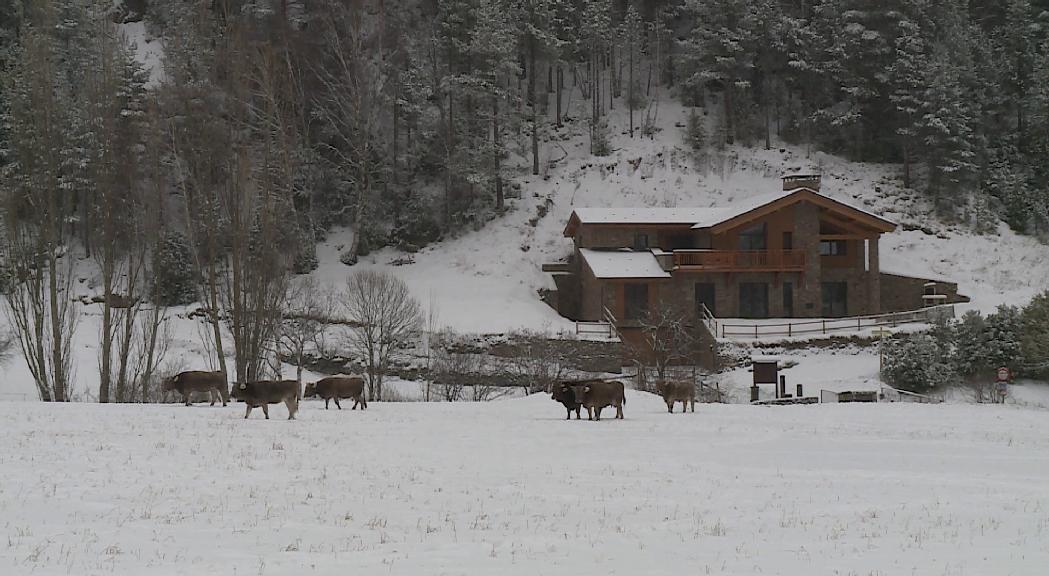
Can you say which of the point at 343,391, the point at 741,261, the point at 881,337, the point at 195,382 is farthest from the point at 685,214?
the point at 195,382

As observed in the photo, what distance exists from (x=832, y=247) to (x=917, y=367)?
15.8m

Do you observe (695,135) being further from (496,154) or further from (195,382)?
(195,382)

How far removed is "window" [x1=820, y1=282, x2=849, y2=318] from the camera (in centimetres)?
5105

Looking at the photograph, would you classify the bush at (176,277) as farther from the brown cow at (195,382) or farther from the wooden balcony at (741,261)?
the brown cow at (195,382)

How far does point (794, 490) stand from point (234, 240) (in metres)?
22.4

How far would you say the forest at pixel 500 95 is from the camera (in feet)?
172

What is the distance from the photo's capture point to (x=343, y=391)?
23922mm

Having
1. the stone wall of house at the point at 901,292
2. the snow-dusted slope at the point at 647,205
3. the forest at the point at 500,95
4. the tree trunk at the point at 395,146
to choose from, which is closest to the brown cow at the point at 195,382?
the forest at the point at 500,95

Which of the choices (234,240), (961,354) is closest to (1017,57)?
(961,354)

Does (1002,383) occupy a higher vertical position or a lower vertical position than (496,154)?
lower

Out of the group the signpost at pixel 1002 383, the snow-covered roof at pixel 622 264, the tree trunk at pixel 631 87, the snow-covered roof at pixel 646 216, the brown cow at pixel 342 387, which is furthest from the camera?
the tree trunk at pixel 631 87

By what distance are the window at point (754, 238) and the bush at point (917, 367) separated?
507 inches

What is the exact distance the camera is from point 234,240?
99.6 feet

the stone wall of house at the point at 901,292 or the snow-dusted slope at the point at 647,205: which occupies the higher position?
the snow-dusted slope at the point at 647,205
